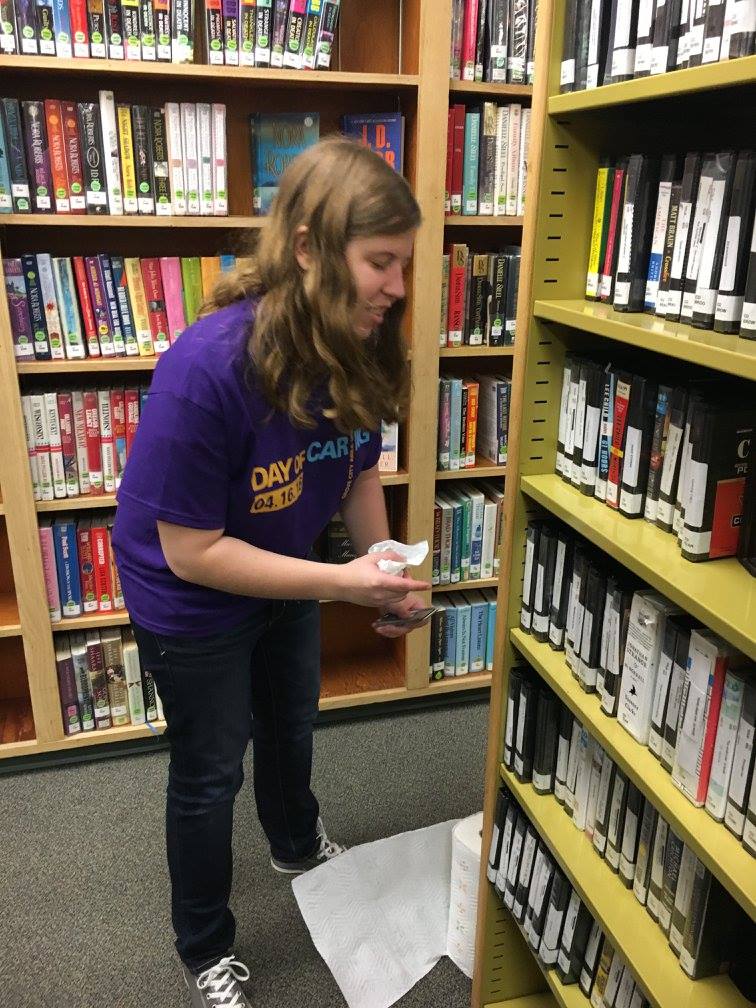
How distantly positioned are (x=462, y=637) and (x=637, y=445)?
145cm

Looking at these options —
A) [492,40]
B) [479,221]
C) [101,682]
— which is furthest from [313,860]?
[492,40]

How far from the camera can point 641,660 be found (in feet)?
3.58

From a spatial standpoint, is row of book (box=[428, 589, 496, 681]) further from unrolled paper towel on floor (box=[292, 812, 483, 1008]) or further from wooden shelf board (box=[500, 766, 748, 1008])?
wooden shelf board (box=[500, 766, 748, 1008])

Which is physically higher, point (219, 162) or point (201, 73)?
point (201, 73)

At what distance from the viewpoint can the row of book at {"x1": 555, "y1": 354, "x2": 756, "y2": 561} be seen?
986 millimetres

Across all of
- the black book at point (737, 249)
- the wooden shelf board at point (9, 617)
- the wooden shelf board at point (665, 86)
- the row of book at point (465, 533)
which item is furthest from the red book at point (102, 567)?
the black book at point (737, 249)

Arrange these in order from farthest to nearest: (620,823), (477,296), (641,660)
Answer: (477,296), (620,823), (641,660)

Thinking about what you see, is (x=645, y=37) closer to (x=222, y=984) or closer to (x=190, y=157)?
(x=190, y=157)

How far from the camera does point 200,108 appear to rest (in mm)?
1896

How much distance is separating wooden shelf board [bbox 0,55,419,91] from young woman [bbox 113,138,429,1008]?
790mm

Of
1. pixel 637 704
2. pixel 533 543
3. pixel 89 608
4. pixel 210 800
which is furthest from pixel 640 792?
pixel 89 608

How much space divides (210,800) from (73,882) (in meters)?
0.67

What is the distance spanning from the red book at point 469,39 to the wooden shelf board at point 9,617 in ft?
5.87

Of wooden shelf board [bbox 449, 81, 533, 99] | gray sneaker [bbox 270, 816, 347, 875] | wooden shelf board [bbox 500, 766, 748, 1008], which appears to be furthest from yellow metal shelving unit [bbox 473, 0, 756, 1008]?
wooden shelf board [bbox 449, 81, 533, 99]
